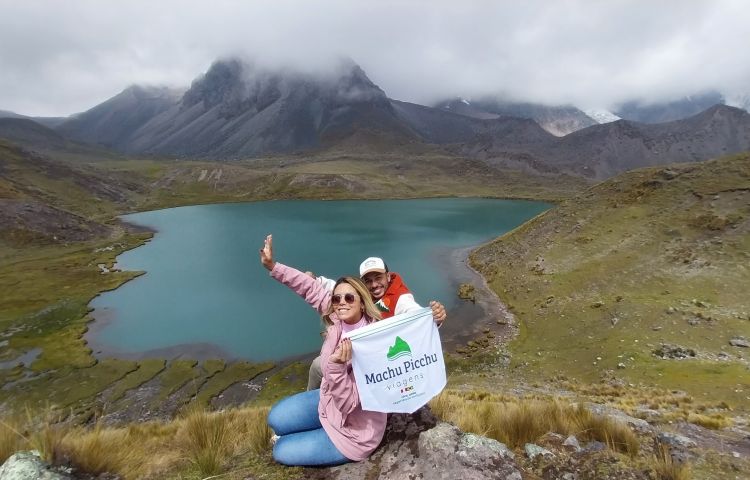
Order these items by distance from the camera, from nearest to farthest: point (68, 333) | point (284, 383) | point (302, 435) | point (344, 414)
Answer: point (344, 414), point (302, 435), point (284, 383), point (68, 333)

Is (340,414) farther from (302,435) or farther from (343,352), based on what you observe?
(343,352)

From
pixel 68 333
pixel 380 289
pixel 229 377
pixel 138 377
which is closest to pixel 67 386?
pixel 138 377

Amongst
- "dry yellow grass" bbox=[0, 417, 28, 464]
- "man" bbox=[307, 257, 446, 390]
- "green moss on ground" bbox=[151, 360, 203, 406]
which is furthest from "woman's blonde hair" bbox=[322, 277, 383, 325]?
"green moss on ground" bbox=[151, 360, 203, 406]

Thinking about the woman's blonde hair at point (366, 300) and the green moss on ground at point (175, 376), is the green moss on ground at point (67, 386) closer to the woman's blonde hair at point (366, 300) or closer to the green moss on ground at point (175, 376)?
the green moss on ground at point (175, 376)

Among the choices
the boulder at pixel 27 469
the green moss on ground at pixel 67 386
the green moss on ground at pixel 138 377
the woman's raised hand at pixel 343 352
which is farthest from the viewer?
the green moss on ground at pixel 138 377

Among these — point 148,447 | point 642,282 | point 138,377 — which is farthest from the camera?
point 642,282

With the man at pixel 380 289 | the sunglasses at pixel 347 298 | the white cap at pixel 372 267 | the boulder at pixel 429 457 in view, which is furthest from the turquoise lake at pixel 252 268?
the sunglasses at pixel 347 298
